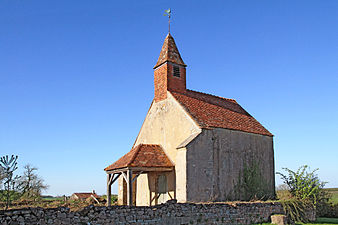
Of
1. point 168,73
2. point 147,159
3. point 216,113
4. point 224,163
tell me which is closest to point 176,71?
point 168,73

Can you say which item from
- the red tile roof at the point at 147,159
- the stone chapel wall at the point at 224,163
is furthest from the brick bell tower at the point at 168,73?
the stone chapel wall at the point at 224,163

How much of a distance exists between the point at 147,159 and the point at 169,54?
25.6 feet

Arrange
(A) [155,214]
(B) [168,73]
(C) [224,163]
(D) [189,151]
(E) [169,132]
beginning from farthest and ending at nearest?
(B) [168,73] < (E) [169,132] < (C) [224,163] < (D) [189,151] < (A) [155,214]

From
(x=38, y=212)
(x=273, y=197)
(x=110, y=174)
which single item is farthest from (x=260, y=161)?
(x=38, y=212)

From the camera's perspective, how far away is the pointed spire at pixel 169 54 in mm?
21995

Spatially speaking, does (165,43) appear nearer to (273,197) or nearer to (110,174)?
(110,174)

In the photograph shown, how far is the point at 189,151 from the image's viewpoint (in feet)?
57.1

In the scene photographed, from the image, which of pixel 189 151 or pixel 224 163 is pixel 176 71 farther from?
pixel 224 163

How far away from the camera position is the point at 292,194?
20.6 metres

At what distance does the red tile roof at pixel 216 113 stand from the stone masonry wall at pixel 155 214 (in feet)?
16.6

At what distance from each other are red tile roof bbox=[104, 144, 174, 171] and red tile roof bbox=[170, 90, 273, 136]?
10.2 ft

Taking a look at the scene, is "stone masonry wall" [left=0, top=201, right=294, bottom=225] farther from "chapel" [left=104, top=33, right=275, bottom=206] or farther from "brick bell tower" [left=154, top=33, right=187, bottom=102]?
"brick bell tower" [left=154, top=33, right=187, bottom=102]

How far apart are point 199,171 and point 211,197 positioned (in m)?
1.66

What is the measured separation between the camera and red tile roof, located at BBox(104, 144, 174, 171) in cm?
1783
